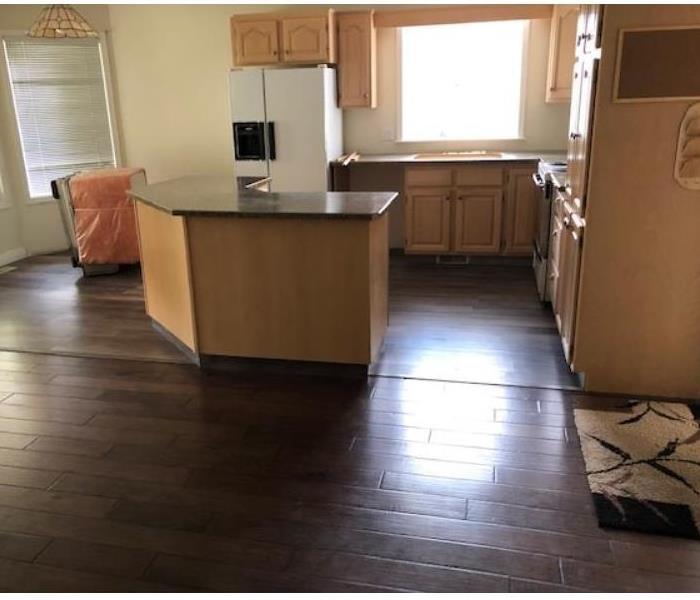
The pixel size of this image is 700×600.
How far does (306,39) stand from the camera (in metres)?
4.97

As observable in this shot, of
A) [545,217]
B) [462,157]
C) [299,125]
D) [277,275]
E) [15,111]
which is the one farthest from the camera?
[15,111]

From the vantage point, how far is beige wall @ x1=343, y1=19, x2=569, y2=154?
5199mm

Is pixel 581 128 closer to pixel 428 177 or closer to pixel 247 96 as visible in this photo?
pixel 428 177

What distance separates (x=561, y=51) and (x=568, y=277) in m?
2.71

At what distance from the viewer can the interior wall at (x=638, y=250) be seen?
8.23ft

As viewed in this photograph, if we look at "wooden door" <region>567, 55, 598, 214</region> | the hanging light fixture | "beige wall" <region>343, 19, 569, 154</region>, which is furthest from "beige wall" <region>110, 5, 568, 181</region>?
"wooden door" <region>567, 55, 598, 214</region>

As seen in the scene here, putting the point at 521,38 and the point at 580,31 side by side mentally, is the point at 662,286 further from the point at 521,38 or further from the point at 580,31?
the point at 521,38

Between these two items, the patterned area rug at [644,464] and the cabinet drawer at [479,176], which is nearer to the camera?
the patterned area rug at [644,464]

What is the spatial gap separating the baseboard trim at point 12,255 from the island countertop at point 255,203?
2.74 meters

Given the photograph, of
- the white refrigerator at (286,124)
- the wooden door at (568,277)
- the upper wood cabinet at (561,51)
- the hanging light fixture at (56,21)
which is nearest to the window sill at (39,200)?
the hanging light fixture at (56,21)

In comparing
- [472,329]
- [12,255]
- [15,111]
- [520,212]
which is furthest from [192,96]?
[472,329]

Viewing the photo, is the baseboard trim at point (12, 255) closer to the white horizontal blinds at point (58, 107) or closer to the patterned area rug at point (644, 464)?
the white horizontal blinds at point (58, 107)

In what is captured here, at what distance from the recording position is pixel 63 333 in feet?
12.6

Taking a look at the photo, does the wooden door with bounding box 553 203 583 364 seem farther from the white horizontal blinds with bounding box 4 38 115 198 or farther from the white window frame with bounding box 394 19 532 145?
the white horizontal blinds with bounding box 4 38 115 198
